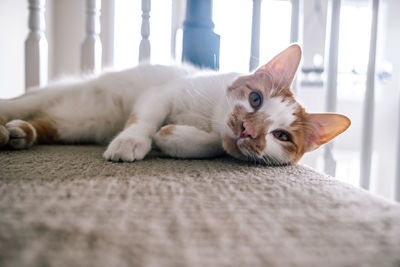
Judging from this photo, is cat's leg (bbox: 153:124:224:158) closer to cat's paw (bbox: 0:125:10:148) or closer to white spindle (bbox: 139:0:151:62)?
cat's paw (bbox: 0:125:10:148)

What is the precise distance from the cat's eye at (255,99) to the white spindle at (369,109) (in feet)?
2.59

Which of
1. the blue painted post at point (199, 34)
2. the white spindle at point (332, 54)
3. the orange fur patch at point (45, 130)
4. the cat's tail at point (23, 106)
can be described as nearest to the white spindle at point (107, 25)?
the blue painted post at point (199, 34)

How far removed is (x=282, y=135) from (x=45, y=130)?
2.72 ft

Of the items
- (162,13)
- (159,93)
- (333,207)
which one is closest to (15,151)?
(159,93)

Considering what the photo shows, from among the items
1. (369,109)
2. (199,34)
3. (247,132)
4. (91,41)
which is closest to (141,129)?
(247,132)

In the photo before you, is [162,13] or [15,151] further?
[162,13]

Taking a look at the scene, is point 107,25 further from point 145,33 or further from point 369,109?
point 369,109

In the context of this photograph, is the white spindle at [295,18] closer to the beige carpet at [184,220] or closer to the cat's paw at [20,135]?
the beige carpet at [184,220]

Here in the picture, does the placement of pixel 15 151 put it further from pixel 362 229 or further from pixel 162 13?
pixel 162 13

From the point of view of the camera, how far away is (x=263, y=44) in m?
1.59

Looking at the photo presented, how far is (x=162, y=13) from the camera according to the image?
2.73 m

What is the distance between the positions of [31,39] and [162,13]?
59.7 inches

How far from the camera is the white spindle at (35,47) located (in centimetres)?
141

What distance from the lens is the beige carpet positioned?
342mm
